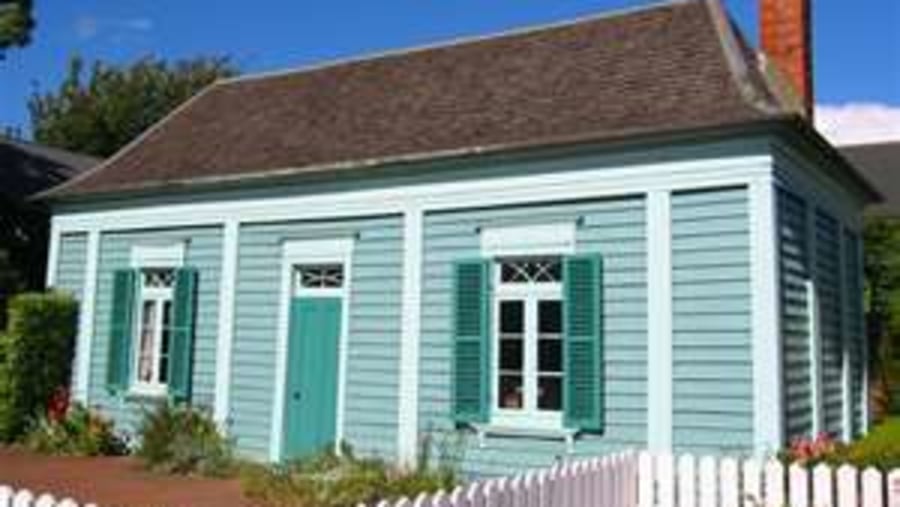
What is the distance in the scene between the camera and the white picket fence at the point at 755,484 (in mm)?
7449

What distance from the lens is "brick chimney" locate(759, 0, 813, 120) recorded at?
43.7 feet

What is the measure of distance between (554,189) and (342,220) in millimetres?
3038

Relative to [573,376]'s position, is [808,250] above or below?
above

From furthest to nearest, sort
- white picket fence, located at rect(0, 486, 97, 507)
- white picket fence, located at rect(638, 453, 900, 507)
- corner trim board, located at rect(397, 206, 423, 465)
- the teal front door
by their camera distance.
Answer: the teal front door
corner trim board, located at rect(397, 206, 423, 465)
white picket fence, located at rect(638, 453, 900, 507)
white picket fence, located at rect(0, 486, 97, 507)

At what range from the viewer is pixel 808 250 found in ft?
37.3

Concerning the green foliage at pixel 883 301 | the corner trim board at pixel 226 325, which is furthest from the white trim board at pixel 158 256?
the green foliage at pixel 883 301

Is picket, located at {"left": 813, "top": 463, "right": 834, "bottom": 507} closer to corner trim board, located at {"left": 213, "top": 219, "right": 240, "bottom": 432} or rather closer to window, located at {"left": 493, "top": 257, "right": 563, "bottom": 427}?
window, located at {"left": 493, "top": 257, "right": 563, "bottom": 427}

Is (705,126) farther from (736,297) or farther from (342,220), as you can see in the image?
(342,220)

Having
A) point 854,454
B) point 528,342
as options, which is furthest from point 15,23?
point 854,454

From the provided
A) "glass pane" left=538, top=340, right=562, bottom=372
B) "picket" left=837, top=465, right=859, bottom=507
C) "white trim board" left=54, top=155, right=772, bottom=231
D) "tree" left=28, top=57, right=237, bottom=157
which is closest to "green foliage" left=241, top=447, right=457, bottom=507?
"glass pane" left=538, top=340, right=562, bottom=372

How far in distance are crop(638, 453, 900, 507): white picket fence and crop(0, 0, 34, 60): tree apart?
13.2m

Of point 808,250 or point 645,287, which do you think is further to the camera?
point 808,250

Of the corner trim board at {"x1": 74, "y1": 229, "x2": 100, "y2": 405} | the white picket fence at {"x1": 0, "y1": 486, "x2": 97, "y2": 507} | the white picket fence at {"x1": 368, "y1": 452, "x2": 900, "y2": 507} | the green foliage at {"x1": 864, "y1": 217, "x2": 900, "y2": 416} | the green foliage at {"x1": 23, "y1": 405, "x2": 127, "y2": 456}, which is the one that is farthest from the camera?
the green foliage at {"x1": 864, "y1": 217, "x2": 900, "y2": 416}

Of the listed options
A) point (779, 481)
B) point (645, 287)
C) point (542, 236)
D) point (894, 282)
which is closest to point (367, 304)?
point (542, 236)
